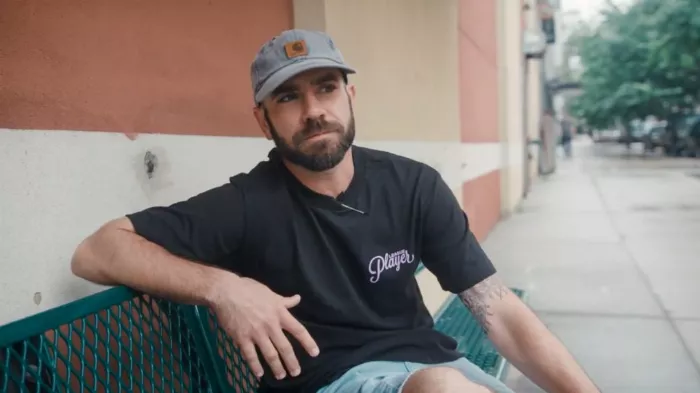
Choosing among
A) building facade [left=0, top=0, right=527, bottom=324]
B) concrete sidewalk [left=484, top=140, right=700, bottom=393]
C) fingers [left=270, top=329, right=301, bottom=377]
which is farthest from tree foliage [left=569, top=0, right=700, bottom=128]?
fingers [left=270, top=329, right=301, bottom=377]

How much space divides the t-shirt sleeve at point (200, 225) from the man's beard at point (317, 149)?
0.67ft

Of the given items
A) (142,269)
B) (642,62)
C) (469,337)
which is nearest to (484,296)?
(142,269)

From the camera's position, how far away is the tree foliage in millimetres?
24109

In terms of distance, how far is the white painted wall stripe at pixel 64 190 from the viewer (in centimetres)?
187

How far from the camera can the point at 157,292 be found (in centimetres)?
185

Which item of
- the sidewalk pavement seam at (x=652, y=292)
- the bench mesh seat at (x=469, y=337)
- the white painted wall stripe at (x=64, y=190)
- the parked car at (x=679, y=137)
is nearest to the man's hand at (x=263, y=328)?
the white painted wall stripe at (x=64, y=190)

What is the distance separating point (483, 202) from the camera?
837 cm

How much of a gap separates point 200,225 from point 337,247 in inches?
16.2

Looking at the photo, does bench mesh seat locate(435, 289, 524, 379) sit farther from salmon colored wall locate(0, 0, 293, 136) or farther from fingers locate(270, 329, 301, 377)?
salmon colored wall locate(0, 0, 293, 136)

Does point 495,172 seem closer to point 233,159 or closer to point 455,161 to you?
point 455,161

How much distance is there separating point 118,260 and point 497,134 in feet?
28.4

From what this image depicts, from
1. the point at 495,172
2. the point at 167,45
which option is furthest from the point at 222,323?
the point at 495,172

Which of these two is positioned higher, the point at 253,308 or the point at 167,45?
the point at 167,45

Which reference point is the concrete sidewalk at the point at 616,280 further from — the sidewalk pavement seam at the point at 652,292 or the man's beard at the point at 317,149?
the man's beard at the point at 317,149
